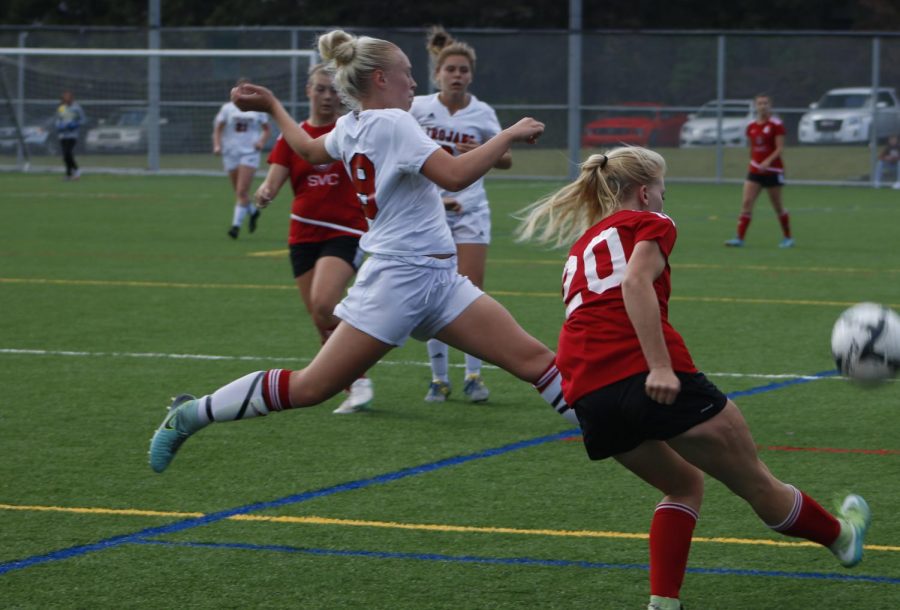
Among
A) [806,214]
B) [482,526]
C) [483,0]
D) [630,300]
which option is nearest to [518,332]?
[482,526]

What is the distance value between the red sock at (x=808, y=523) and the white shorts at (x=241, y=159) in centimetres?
1758

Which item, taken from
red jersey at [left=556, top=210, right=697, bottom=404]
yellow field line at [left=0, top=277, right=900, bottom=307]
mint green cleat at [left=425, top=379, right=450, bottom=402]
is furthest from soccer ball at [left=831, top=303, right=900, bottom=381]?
yellow field line at [left=0, top=277, right=900, bottom=307]

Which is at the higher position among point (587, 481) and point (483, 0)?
point (483, 0)

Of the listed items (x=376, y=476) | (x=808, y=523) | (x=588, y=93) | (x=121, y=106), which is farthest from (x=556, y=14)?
(x=808, y=523)

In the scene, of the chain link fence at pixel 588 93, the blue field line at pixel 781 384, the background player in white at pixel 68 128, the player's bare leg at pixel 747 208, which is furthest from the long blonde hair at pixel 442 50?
the background player in white at pixel 68 128

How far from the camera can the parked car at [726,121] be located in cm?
3412

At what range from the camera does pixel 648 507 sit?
20.1 feet

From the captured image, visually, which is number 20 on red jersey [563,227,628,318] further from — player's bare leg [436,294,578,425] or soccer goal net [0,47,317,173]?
soccer goal net [0,47,317,173]

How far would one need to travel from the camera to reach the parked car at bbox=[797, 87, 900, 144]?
32.6 meters

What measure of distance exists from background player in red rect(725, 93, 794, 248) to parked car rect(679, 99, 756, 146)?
590 inches

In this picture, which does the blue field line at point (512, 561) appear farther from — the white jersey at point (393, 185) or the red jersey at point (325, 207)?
the red jersey at point (325, 207)

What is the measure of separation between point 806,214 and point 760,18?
26.9 m

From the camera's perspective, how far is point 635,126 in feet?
115

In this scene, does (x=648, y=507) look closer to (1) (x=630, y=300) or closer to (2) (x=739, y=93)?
(1) (x=630, y=300)
